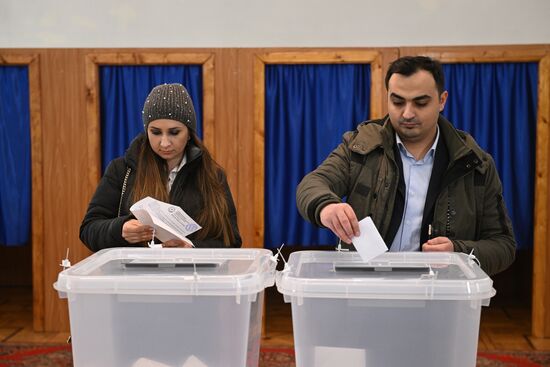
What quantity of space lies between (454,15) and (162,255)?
314 cm

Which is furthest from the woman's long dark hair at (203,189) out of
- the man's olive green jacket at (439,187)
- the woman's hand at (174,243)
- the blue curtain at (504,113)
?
the blue curtain at (504,113)

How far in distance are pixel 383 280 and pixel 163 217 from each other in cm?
79

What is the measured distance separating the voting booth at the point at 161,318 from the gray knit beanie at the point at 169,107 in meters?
1.02

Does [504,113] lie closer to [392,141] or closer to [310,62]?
[310,62]

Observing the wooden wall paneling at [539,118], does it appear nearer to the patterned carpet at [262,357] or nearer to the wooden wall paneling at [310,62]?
the wooden wall paneling at [310,62]

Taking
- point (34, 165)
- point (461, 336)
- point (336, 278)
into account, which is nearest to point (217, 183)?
point (336, 278)

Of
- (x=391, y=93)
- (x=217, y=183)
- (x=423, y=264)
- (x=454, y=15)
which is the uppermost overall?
(x=454, y=15)

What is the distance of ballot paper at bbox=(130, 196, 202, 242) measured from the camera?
177 centimetres

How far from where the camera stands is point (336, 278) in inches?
50.3

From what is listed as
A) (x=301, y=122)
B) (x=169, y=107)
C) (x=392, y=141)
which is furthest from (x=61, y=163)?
(x=392, y=141)

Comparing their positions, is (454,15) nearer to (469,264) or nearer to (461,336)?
(469,264)

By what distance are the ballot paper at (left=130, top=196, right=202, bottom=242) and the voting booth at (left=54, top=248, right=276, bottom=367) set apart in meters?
0.48

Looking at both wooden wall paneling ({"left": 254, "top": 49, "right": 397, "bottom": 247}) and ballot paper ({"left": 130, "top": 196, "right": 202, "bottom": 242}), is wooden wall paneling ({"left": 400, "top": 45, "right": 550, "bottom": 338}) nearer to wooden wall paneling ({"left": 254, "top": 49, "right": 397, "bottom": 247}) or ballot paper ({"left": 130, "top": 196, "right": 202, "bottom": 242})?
wooden wall paneling ({"left": 254, "top": 49, "right": 397, "bottom": 247})

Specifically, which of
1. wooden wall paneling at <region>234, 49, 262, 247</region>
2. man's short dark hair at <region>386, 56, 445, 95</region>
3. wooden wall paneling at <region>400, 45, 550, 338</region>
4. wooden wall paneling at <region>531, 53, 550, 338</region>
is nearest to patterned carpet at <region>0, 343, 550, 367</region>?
wooden wall paneling at <region>531, 53, 550, 338</region>
